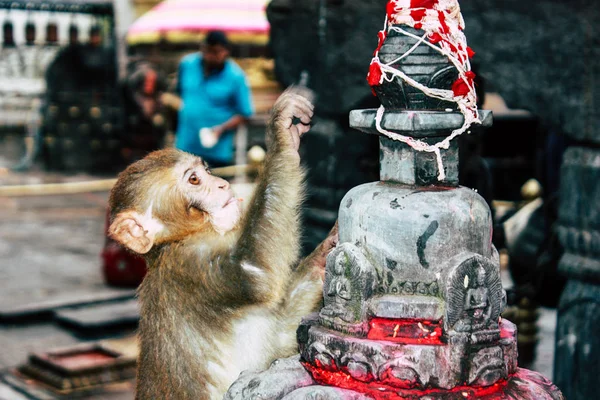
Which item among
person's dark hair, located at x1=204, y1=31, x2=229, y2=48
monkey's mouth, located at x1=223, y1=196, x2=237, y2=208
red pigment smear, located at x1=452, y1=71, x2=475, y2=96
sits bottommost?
monkey's mouth, located at x1=223, y1=196, x2=237, y2=208

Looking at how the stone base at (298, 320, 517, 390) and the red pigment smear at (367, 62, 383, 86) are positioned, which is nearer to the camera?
the stone base at (298, 320, 517, 390)

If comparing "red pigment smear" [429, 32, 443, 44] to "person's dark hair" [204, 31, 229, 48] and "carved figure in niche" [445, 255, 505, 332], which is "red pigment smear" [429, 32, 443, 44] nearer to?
"carved figure in niche" [445, 255, 505, 332]

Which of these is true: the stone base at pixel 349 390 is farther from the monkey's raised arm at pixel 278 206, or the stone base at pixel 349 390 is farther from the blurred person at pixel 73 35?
the blurred person at pixel 73 35

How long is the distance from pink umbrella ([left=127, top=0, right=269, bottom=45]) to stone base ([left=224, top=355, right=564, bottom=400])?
1038 cm

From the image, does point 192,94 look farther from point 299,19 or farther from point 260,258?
point 260,258

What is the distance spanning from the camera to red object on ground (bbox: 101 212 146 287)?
6.90 m

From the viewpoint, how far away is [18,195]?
12.1 m

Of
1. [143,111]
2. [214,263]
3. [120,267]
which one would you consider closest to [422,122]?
[214,263]

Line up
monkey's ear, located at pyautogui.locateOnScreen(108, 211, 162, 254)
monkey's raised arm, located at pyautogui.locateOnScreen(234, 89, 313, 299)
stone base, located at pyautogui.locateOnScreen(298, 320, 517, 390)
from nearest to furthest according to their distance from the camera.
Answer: stone base, located at pyautogui.locateOnScreen(298, 320, 517, 390)
monkey's raised arm, located at pyautogui.locateOnScreen(234, 89, 313, 299)
monkey's ear, located at pyautogui.locateOnScreen(108, 211, 162, 254)

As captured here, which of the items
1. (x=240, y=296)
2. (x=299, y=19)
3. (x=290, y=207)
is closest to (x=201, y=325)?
(x=240, y=296)

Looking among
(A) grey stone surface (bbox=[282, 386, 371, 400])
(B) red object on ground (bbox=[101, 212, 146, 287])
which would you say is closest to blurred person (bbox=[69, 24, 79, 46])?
(B) red object on ground (bbox=[101, 212, 146, 287])

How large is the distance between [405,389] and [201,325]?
0.96m

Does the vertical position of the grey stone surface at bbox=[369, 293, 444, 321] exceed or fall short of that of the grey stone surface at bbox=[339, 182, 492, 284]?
it falls short

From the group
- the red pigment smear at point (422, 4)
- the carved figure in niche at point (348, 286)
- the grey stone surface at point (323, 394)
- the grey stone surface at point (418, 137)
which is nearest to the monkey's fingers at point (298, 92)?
the grey stone surface at point (418, 137)
